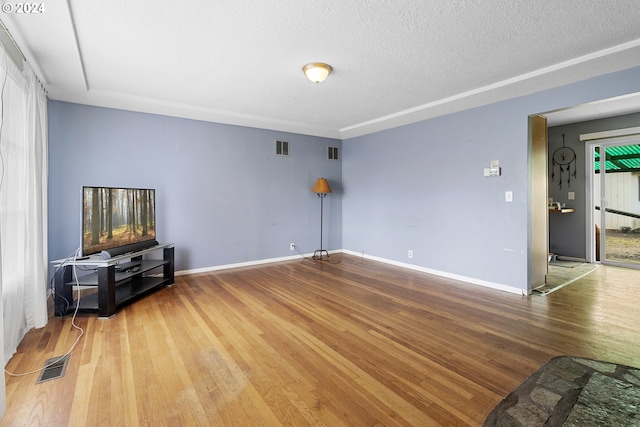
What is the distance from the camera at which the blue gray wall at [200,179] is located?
142 inches

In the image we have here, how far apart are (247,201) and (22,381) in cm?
341

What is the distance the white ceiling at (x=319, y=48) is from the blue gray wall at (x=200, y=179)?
0.41 meters

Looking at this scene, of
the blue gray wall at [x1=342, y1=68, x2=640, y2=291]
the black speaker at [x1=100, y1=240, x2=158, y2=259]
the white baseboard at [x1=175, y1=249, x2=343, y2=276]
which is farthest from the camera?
the white baseboard at [x1=175, y1=249, x2=343, y2=276]

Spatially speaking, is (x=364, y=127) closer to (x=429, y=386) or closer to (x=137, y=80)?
(x=137, y=80)

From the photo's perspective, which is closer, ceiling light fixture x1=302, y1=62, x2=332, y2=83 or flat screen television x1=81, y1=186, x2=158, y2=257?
ceiling light fixture x1=302, y1=62, x2=332, y2=83

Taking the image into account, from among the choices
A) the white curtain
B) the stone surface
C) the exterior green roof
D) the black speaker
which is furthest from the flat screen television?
the exterior green roof

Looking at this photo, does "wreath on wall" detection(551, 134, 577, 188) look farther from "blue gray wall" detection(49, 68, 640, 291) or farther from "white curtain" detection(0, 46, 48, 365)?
"white curtain" detection(0, 46, 48, 365)

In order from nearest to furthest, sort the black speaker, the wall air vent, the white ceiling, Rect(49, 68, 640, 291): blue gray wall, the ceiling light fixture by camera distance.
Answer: the white ceiling → the ceiling light fixture → the black speaker → Rect(49, 68, 640, 291): blue gray wall → the wall air vent

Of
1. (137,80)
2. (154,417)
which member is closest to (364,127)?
(137,80)

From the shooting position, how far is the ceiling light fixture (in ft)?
9.12

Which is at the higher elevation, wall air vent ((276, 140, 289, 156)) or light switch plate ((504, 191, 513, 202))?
wall air vent ((276, 140, 289, 156))

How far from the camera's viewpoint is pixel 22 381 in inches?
70.8

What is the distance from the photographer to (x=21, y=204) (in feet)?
7.64

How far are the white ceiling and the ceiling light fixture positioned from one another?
0.31ft
